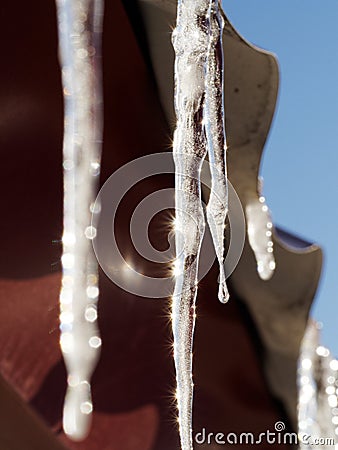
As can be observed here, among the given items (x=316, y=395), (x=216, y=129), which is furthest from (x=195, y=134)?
(x=316, y=395)

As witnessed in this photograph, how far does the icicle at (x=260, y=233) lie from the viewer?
0.64 metres

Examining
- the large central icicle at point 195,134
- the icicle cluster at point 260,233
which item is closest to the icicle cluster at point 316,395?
the icicle cluster at point 260,233

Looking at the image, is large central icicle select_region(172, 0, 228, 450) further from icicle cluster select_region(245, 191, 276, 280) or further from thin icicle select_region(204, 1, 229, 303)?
icicle cluster select_region(245, 191, 276, 280)

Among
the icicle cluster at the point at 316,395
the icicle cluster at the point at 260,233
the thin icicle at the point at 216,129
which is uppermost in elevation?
the thin icicle at the point at 216,129

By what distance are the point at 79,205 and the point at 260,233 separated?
21 cm

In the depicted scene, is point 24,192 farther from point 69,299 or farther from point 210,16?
point 210,16

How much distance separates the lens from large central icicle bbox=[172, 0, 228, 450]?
524 millimetres

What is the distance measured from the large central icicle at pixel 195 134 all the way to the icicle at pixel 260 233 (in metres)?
0.11

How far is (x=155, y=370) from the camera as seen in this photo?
589 millimetres

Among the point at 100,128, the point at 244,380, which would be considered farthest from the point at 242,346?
the point at 100,128

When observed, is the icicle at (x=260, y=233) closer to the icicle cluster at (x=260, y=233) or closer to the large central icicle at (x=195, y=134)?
the icicle cluster at (x=260, y=233)

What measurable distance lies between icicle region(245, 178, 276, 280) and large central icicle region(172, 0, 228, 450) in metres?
0.11

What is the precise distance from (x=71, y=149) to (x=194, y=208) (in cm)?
12

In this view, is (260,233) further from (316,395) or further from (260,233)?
(316,395)
